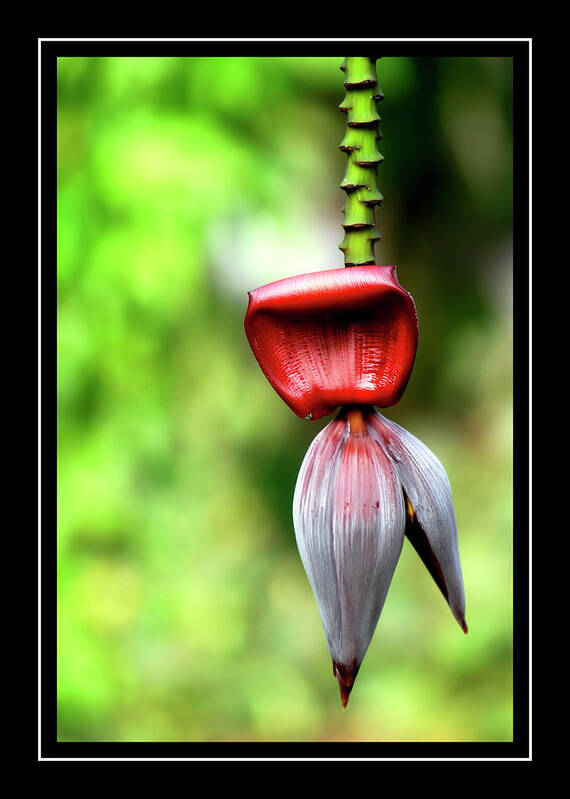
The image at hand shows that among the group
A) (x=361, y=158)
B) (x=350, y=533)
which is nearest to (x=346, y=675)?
(x=350, y=533)

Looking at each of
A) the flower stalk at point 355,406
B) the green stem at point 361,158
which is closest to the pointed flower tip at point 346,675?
the flower stalk at point 355,406

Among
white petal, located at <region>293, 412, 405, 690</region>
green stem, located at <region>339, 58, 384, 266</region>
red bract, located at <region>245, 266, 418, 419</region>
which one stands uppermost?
green stem, located at <region>339, 58, 384, 266</region>

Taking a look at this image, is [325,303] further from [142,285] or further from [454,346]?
[454,346]

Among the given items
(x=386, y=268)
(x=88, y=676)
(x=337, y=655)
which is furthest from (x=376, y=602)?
(x=88, y=676)

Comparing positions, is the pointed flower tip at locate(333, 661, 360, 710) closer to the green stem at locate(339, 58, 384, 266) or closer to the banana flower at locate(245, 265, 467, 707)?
the banana flower at locate(245, 265, 467, 707)

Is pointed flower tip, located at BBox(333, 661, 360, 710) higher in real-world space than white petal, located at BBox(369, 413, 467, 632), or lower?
lower

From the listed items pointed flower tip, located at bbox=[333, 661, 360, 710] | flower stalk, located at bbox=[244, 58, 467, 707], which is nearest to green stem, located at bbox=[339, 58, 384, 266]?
flower stalk, located at bbox=[244, 58, 467, 707]

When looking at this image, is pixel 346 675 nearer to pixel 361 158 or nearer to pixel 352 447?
pixel 352 447
